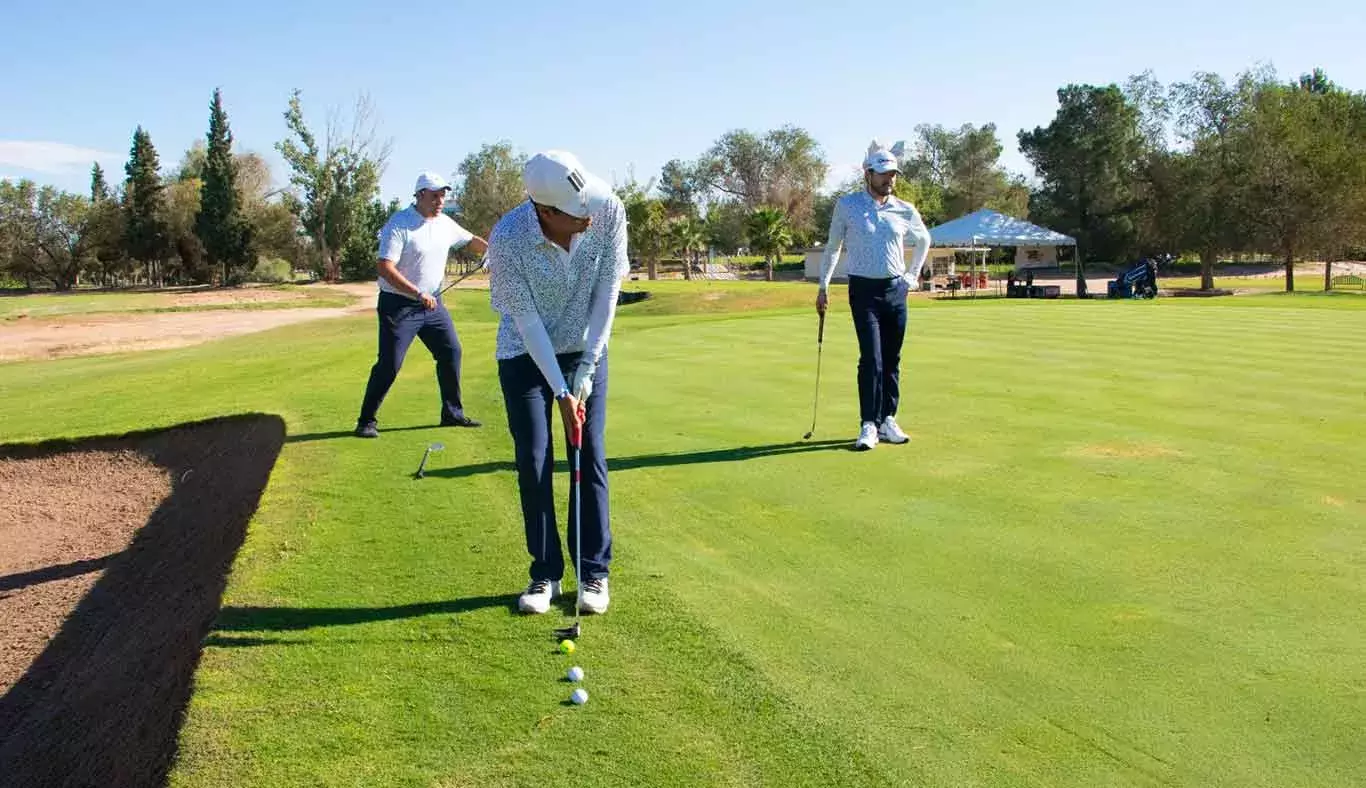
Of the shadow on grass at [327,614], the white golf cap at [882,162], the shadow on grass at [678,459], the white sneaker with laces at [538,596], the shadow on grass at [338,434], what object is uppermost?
the white golf cap at [882,162]

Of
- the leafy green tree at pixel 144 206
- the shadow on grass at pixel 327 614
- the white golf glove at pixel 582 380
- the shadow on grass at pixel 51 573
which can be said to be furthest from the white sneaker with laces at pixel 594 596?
the leafy green tree at pixel 144 206

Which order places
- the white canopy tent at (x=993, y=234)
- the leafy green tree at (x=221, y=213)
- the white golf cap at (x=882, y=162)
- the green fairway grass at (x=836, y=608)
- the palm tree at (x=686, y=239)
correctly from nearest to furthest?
1. the green fairway grass at (x=836, y=608)
2. the white golf cap at (x=882, y=162)
3. the white canopy tent at (x=993, y=234)
4. the leafy green tree at (x=221, y=213)
5. the palm tree at (x=686, y=239)

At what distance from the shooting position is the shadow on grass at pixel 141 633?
4.21 metres

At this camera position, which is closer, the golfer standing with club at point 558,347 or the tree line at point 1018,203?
the golfer standing with club at point 558,347

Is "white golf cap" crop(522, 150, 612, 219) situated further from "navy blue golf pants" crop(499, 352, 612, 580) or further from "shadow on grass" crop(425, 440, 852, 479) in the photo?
"shadow on grass" crop(425, 440, 852, 479)

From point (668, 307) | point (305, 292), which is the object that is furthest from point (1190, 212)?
point (305, 292)

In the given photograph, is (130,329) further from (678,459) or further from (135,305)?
(678,459)

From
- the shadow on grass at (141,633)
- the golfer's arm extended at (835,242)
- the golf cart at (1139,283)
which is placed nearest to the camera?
the shadow on grass at (141,633)

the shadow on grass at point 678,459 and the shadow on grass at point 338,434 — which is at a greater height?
the shadow on grass at point 338,434

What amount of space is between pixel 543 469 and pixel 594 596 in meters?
0.70

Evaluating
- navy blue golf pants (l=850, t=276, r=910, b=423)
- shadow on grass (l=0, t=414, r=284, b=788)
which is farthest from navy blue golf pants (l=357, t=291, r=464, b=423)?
navy blue golf pants (l=850, t=276, r=910, b=423)

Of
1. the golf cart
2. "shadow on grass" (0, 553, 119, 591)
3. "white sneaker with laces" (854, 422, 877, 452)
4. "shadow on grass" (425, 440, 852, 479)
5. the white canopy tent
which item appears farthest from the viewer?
the white canopy tent

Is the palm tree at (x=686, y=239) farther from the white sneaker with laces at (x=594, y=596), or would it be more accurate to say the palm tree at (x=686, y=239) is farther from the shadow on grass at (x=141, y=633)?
the white sneaker with laces at (x=594, y=596)

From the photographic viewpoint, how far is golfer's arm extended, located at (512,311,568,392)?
15.1 feet
